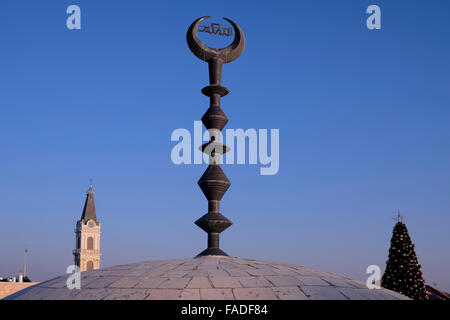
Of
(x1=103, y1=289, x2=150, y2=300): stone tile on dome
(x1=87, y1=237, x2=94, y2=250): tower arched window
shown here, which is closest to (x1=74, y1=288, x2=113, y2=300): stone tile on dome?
(x1=103, y1=289, x2=150, y2=300): stone tile on dome

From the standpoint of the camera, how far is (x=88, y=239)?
404 feet

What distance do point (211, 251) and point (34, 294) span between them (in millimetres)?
6440

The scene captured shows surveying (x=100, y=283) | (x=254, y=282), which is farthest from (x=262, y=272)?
(x=100, y=283)

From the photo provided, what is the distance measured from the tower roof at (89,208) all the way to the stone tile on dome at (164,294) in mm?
118632

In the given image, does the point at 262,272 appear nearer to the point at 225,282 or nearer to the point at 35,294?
the point at 225,282

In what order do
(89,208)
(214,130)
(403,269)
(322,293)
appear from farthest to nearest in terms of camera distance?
(89,208)
(403,269)
(214,130)
(322,293)

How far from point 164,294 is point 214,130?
986 cm

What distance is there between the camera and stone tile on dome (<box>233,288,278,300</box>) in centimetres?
1010

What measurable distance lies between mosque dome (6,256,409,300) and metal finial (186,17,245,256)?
15.6 feet

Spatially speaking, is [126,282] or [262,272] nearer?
[126,282]

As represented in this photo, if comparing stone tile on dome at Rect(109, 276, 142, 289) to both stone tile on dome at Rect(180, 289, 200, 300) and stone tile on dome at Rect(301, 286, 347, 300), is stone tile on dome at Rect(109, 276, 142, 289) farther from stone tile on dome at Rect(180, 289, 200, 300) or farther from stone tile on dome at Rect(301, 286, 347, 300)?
stone tile on dome at Rect(301, 286, 347, 300)

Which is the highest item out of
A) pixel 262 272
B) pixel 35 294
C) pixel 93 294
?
pixel 262 272
